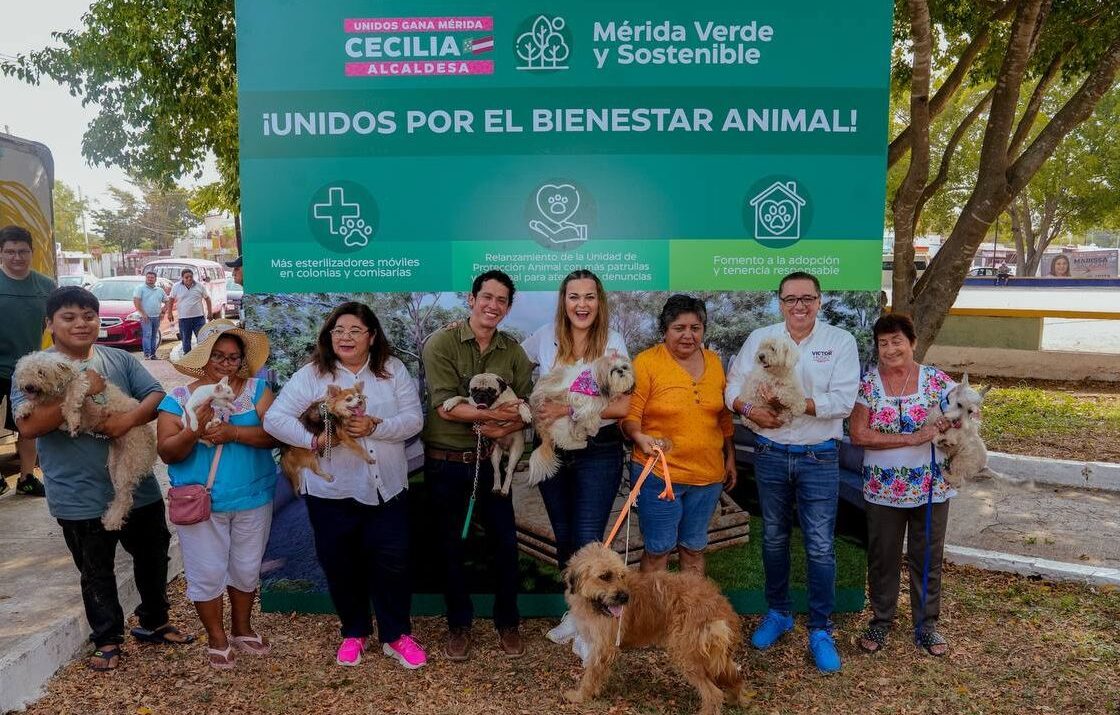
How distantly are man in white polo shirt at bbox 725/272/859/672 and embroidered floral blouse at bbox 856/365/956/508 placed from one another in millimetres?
215

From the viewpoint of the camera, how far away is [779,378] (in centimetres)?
402

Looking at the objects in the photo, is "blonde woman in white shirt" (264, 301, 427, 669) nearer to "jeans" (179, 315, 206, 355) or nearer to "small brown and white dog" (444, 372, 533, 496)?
"small brown and white dog" (444, 372, 533, 496)

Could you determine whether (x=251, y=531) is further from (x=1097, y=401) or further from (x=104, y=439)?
(x=1097, y=401)

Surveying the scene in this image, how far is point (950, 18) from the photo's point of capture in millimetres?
8922

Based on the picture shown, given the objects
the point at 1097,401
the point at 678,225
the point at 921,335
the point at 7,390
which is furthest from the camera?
the point at 1097,401

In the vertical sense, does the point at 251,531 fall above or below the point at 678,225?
below

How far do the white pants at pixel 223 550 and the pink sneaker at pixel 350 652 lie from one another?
0.60m

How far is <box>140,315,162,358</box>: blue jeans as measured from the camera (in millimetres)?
15797

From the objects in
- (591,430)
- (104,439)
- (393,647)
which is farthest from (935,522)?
(104,439)

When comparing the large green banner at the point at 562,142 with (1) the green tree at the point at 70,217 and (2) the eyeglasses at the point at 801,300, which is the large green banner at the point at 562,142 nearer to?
(2) the eyeglasses at the point at 801,300

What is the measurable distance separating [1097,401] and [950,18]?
5561 millimetres

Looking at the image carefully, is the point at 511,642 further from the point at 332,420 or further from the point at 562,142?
the point at 562,142

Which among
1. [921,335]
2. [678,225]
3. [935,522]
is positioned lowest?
[935,522]

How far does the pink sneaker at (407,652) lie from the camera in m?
4.22
